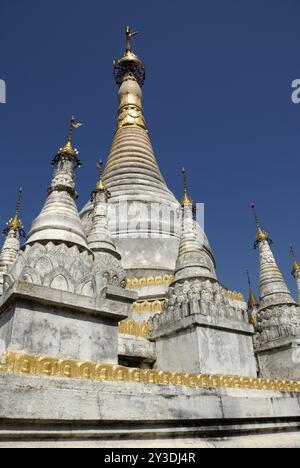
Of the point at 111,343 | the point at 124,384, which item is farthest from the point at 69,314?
the point at 124,384

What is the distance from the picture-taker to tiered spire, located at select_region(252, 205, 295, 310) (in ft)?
51.7

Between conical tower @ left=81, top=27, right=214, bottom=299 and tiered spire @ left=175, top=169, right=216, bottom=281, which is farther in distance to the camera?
conical tower @ left=81, top=27, right=214, bottom=299

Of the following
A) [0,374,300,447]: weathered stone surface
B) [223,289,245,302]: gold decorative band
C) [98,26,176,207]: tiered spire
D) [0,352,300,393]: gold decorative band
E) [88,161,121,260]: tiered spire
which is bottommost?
[0,374,300,447]: weathered stone surface

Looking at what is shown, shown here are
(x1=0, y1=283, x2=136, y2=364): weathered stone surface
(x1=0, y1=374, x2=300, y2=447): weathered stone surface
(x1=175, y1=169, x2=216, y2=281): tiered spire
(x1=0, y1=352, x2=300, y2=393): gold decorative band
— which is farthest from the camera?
(x1=175, y1=169, x2=216, y2=281): tiered spire

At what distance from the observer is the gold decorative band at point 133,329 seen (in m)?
11.2

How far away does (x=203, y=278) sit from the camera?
12438 millimetres

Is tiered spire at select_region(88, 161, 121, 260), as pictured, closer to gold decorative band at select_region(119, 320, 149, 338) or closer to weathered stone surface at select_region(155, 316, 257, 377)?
gold decorative band at select_region(119, 320, 149, 338)

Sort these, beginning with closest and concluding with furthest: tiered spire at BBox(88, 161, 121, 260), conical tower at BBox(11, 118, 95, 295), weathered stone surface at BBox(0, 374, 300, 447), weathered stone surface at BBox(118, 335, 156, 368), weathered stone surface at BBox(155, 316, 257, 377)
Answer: weathered stone surface at BBox(0, 374, 300, 447), conical tower at BBox(11, 118, 95, 295), weathered stone surface at BBox(155, 316, 257, 377), weathered stone surface at BBox(118, 335, 156, 368), tiered spire at BBox(88, 161, 121, 260)

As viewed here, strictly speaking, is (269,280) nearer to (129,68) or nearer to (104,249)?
(104,249)

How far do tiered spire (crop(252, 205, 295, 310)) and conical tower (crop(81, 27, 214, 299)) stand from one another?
3.22 metres

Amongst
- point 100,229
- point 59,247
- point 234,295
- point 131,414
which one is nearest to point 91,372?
point 131,414

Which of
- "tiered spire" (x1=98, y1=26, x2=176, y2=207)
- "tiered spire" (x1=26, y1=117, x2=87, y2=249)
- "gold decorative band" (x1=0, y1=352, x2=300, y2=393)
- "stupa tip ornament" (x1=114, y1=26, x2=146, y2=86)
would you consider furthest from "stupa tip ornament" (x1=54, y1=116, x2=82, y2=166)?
Result: "stupa tip ornament" (x1=114, y1=26, x2=146, y2=86)

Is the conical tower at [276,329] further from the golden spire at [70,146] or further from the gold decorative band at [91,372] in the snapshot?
the golden spire at [70,146]

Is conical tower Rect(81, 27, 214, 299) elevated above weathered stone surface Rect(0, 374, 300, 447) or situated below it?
above
